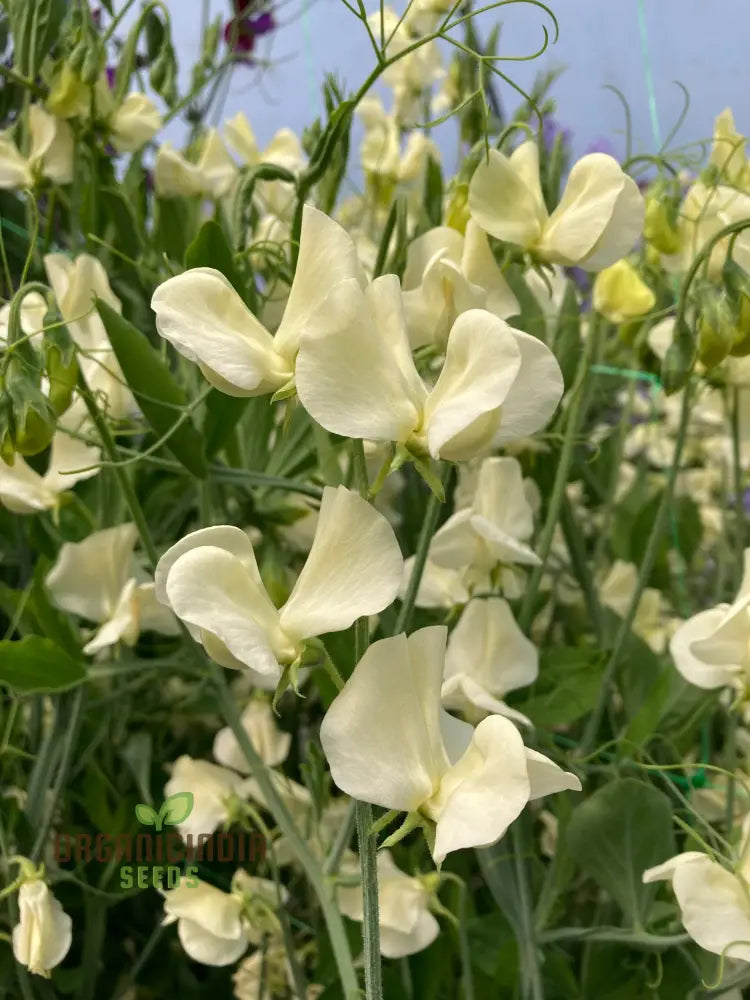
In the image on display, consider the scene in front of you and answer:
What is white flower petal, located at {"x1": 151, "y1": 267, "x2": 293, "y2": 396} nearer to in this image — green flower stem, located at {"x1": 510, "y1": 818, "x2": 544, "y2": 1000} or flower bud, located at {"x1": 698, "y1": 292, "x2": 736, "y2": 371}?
flower bud, located at {"x1": 698, "y1": 292, "x2": 736, "y2": 371}

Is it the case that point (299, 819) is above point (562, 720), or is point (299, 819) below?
below

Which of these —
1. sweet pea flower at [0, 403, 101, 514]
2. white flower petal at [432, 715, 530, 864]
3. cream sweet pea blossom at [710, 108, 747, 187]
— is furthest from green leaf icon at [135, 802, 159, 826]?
cream sweet pea blossom at [710, 108, 747, 187]

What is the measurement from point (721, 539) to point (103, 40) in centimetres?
62

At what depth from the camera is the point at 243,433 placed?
635 millimetres

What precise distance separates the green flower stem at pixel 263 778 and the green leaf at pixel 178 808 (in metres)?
0.12

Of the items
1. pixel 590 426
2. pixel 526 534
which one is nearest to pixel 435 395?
pixel 526 534

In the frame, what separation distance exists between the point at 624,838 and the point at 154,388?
0.37 metres

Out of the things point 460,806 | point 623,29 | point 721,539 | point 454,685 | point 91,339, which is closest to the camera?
point 460,806

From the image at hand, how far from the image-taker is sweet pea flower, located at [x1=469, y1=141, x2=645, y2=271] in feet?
1.40

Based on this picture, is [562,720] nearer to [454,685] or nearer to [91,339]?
[454,685]

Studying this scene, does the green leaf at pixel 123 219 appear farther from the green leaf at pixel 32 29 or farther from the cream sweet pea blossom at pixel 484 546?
the cream sweet pea blossom at pixel 484 546

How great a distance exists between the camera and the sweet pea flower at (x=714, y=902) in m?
0.44

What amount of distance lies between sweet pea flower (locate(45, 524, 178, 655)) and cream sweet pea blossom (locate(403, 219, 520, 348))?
25cm

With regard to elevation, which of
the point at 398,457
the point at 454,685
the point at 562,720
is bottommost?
the point at 562,720
